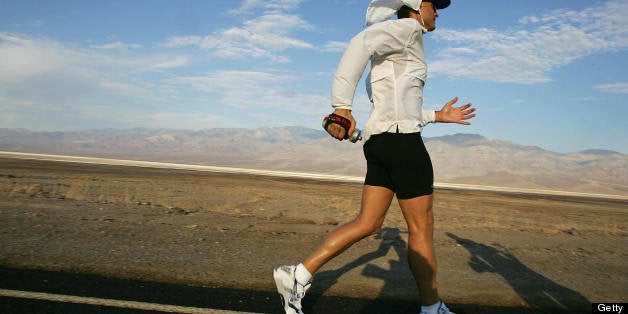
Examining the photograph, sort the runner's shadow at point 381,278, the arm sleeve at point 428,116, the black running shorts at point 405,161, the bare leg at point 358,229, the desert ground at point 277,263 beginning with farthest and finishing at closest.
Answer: the desert ground at point 277,263, the runner's shadow at point 381,278, the arm sleeve at point 428,116, the bare leg at point 358,229, the black running shorts at point 405,161

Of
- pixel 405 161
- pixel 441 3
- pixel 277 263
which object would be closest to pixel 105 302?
pixel 277 263

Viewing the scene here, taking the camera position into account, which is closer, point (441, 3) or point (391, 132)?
point (391, 132)

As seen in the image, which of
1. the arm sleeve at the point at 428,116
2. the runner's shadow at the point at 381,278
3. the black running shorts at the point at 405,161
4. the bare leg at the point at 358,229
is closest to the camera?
the black running shorts at the point at 405,161

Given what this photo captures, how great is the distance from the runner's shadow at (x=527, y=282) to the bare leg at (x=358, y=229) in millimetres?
1795

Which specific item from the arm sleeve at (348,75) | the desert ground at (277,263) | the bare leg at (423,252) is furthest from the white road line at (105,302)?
the arm sleeve at (348,75)

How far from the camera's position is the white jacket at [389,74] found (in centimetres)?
236

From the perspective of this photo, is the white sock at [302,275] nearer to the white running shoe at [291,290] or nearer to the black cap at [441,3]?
the white running shoe at [291,290]

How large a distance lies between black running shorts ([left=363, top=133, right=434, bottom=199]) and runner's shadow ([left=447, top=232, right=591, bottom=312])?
5.94ft

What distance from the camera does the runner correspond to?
7.84ft

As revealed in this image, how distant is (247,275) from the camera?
396 centimetres

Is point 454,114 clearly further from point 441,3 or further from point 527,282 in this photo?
point 527,282

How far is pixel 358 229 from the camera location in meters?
2.59

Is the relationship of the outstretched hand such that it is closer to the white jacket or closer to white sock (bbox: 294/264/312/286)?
the white jacket

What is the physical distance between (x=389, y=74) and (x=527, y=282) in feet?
9.56
